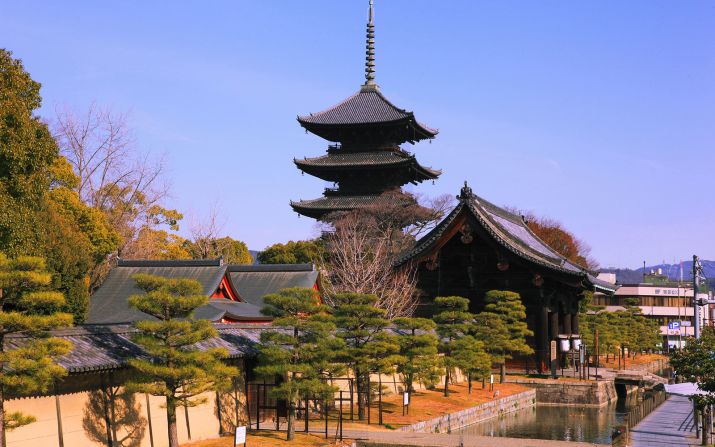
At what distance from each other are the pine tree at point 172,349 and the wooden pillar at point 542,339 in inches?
1236

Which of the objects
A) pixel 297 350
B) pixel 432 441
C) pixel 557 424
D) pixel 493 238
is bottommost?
pixel 557 424

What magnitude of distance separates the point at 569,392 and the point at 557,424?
7876 millimetres

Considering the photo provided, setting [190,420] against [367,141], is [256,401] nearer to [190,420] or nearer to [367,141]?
[190,420]

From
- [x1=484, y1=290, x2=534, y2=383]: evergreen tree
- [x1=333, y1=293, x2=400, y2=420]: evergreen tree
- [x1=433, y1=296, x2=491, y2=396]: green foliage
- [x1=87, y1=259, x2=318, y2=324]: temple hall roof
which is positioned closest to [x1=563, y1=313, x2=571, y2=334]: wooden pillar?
[x1=484, y1=290, x2=534, y2=383]: evergreen tree

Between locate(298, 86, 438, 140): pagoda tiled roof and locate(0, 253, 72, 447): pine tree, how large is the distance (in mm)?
54985

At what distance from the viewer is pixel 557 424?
38.5 m

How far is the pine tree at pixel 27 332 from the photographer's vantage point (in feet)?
58.2

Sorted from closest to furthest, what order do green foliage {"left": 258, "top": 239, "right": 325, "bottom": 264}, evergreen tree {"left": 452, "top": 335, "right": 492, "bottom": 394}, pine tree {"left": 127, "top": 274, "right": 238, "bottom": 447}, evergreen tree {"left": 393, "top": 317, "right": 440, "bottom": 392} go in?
pine tree {"left": 127, "top": 274, "right": 238, "bottom": 447}, evergreen tree {"left": 393, "top": 317, "right": 440, "bottom": 392}, evergreen tree {"left": 452, "top": 335, "right": 492, "bottom": 394}, green foliage {"left": 258, "top": 239, "right": 325, "bottom": 264}

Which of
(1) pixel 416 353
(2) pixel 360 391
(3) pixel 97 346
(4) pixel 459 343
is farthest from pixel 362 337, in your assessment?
(3) pixel 97 346

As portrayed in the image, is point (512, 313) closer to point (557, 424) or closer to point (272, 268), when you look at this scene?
point (557, 424)

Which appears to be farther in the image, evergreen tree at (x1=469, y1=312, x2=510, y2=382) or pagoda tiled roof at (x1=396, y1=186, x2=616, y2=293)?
pagoda tiled roof at (x1=396, y1=186, x2=616, y2=293)

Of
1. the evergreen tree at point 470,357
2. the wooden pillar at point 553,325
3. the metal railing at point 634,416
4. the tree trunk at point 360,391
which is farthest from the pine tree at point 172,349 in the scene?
the wooden pillar at point 553,325

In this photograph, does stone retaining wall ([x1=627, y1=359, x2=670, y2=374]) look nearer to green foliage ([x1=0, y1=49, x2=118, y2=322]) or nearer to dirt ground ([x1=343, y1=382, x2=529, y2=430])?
dirt ground ([x1=343, y1=382, x2=529, y2=430])

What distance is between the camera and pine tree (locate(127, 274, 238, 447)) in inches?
861
